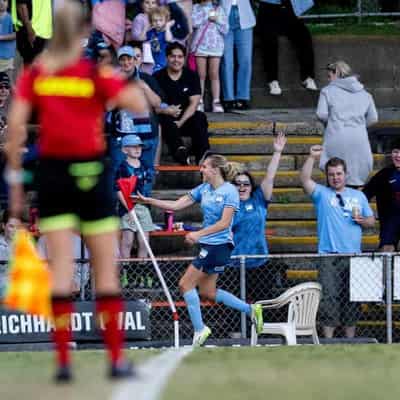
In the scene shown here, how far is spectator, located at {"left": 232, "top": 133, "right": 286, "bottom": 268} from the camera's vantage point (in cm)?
1542

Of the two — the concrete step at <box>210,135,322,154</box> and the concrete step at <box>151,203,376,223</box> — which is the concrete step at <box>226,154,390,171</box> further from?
the concrete step at <box>151,203,376,223</box>

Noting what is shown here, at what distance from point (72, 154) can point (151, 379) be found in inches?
58.6

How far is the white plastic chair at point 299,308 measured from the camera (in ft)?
48.3

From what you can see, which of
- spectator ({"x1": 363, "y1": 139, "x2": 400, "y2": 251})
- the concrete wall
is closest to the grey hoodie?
spectator ({"x1": 363, "y1": 139, "x2": 400, "y2": 251})

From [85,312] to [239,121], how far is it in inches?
213

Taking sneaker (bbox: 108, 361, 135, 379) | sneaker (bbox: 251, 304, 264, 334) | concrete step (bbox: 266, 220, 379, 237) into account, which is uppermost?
sneaker (bbox: 108, 361, 135, 379)

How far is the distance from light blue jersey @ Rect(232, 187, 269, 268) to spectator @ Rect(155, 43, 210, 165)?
8.11 ft

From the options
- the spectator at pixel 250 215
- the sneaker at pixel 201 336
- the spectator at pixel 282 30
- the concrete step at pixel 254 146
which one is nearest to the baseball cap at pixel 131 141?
the spectator at pixel 250 215

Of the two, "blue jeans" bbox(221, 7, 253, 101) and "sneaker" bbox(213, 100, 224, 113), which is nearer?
"blue jeans" bbox(221, 7, 253, 101)

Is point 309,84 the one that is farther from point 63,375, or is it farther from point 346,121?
point 63,375

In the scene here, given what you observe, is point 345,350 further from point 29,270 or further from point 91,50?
point 91,50

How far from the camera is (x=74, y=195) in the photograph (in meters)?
8.83

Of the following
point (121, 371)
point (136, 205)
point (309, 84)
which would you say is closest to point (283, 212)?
point (136, 205)

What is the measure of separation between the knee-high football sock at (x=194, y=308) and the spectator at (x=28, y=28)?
4787 mm
